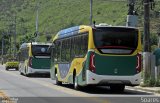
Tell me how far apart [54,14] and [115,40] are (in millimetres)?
86920

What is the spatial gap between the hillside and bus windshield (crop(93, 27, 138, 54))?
178 ft

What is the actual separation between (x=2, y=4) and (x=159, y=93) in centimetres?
12481

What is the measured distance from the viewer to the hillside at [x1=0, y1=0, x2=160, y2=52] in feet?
306

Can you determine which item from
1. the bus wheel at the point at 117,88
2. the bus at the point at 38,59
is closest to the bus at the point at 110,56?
the bus wheel at the point at 117,88

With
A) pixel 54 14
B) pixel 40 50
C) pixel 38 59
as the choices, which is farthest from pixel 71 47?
pixel 54 14

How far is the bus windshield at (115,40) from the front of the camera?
23609mm


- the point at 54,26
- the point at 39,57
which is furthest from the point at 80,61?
the point at 54,26

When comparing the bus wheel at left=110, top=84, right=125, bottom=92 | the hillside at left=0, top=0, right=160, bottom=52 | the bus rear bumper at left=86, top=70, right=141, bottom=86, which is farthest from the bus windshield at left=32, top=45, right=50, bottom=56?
the hillside at left=0, top=0, right=160, bottom=52

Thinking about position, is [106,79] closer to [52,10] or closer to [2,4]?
[52,10]

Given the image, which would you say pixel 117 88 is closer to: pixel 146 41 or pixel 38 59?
pixel 146 41

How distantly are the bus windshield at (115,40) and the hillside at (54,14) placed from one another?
54.2 meters

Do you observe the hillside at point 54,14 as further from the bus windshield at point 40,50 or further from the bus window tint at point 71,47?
the bus window tint at point 71,47

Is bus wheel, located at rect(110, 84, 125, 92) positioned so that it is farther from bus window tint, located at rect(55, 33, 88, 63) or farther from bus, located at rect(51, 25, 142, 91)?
bus window tint, located at rect(55, 33, 88, 63)

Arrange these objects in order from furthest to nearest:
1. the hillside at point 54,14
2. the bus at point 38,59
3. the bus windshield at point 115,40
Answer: the hillside at point 54,14 < the bus at point 38,59 < the bus windshield at point 115,40
